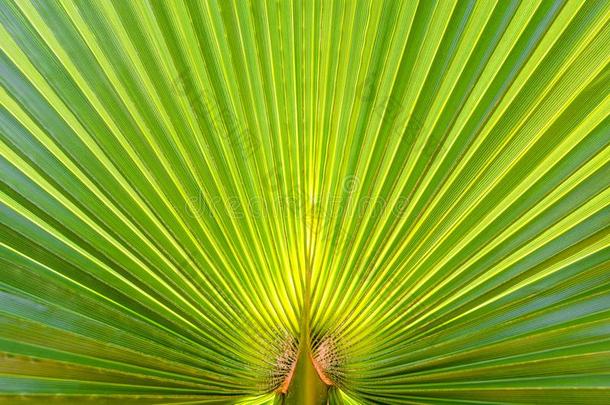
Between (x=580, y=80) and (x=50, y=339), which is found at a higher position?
(x=580, y=80)

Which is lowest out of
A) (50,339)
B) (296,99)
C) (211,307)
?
(50,339)

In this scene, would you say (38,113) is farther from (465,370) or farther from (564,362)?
(564,362)

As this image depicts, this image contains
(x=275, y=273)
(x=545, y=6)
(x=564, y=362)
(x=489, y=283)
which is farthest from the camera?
(x=275, y=273)

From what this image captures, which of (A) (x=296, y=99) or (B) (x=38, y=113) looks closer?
(B) (x=38, y=113)

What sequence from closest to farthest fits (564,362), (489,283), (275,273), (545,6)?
(545,6) → (564,362) → (489,283) → (275,273)

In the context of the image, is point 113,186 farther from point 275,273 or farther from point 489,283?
point 489,283

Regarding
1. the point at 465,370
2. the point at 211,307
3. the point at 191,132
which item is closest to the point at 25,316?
the point at 211,307
